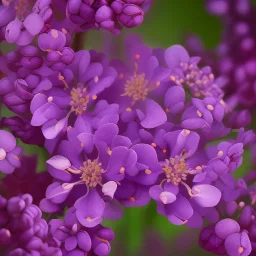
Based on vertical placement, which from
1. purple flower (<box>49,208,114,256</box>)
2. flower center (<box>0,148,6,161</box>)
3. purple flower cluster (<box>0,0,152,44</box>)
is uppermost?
purple flower cluster (<box>0,0,152,44</box>)

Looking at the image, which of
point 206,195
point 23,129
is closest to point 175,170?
point 206,195

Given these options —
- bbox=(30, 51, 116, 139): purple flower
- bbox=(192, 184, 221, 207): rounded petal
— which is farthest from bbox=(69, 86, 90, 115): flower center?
bbox=(192, 184, 221, 207): rounded petal

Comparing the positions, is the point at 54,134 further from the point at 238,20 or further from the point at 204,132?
the point at 238,20

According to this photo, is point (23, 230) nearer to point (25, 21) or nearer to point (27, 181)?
point (27, 181)

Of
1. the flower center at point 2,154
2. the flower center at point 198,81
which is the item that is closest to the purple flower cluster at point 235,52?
the flower center at point 198,81

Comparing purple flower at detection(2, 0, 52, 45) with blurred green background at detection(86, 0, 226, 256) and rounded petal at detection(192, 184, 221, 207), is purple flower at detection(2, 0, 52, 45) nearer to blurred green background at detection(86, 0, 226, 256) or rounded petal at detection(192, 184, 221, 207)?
blurred green background at detection(86, 0, 226, 256)

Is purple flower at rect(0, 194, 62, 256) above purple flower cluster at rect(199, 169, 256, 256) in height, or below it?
above

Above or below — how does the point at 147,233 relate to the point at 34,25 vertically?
below

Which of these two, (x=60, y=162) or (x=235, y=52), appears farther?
(x=235, y=52)
